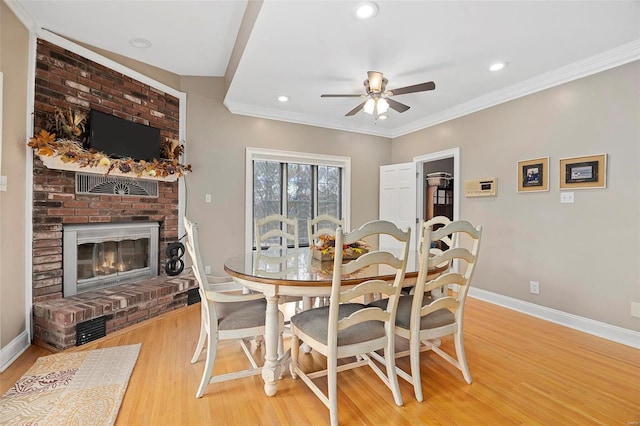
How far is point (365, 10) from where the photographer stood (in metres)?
2.15

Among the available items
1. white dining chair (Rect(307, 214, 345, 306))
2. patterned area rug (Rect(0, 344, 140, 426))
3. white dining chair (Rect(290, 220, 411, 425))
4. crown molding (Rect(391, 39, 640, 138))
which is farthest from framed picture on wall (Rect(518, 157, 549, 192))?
patterned area rug (Rect(0, 344, 140, 426))

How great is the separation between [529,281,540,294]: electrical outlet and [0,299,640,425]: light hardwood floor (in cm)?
66

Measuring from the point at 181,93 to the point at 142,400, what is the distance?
340cm

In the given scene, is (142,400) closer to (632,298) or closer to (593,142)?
(632,298)

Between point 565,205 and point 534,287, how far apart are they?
37.0 inches

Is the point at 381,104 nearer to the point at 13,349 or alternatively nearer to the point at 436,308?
the point at 436,308

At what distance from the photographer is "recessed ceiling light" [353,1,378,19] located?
2092mm

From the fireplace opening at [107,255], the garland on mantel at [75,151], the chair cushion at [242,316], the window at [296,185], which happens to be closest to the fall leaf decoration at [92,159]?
the garland on mantel at [75,151]

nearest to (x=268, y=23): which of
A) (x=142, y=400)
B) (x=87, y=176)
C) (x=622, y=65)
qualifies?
(x=87, y=176)

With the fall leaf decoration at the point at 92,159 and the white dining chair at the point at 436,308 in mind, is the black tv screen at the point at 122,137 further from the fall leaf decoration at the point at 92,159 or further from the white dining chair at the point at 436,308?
the white dining chair at the point at 436,308

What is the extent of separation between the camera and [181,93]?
12.5 ft

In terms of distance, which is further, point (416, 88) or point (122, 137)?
point (122, 137)

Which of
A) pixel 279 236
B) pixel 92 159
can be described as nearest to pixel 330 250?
pixel 279 236

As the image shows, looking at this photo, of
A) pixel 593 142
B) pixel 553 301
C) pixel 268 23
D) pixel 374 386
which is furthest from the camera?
pixel 553 301
